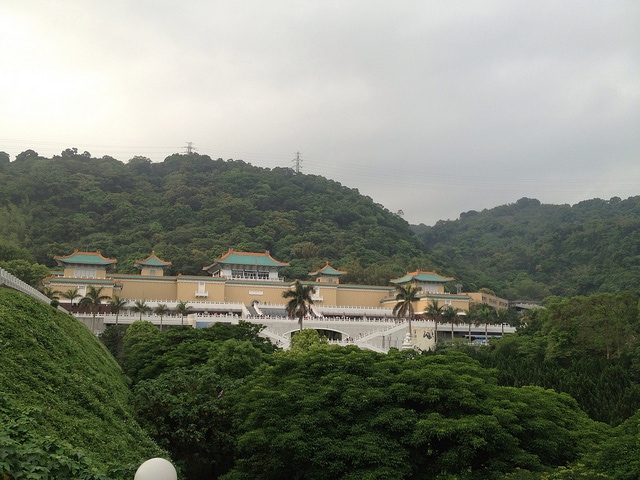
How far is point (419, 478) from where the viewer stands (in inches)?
541

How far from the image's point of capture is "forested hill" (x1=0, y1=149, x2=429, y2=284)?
6475cm

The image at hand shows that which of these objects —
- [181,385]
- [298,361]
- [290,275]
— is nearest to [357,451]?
[298,361]

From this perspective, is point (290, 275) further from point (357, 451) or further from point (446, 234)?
point (446, 234)

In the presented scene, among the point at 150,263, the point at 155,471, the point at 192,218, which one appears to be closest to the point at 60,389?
the point at 155,471

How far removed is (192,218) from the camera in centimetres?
7812

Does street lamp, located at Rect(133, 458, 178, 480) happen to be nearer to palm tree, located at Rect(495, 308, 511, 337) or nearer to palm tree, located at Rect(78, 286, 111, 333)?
palm tree, located at Rect(78, 286, 111, 333)

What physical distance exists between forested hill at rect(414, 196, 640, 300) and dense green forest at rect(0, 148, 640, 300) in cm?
22

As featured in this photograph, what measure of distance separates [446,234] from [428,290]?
60577 millimetres

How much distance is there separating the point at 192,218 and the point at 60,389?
2664 inches

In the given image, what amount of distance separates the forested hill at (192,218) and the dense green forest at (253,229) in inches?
6.7

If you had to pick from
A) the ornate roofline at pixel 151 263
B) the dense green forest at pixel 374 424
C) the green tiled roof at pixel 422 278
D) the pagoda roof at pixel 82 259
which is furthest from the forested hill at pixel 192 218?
the dense green forest at pixel 374 424

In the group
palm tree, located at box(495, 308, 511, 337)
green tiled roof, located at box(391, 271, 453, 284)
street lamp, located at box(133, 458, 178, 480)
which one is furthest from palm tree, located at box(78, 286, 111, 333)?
street lamp, located at box(133, 458, 178, 480)

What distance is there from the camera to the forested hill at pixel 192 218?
64.8 m

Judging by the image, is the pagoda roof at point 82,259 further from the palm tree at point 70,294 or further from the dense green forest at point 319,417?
the dense green forest at point 319,417
